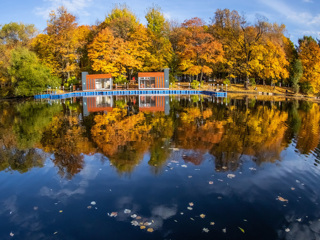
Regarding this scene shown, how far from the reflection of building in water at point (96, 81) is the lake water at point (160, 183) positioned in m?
32.5

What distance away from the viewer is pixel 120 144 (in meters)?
12.6

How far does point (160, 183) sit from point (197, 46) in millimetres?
41624

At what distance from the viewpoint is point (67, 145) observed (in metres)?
12.7

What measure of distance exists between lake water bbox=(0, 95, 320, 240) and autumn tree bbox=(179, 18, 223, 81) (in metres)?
33.2

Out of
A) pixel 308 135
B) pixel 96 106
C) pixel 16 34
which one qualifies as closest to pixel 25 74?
pixel 96 106

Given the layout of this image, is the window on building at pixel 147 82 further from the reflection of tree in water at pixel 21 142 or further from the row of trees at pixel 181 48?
the reflection of tree in water at pixel 21 142

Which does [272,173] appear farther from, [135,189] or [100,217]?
[100,217]

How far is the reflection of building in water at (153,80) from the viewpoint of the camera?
46750 mm

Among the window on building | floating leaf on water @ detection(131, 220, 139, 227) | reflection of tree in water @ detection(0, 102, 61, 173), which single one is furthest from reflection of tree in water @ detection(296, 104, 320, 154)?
the window on building

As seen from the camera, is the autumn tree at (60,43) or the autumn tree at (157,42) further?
the autumn tree at (157,42)

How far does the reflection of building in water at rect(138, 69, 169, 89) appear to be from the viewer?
46.8 metres

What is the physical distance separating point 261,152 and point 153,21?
163 ft

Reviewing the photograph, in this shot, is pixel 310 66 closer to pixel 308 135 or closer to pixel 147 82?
pixel 147 82

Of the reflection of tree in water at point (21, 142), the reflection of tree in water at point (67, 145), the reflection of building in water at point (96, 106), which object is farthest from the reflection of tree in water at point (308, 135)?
the reflection of building in water at point (96, 106)
